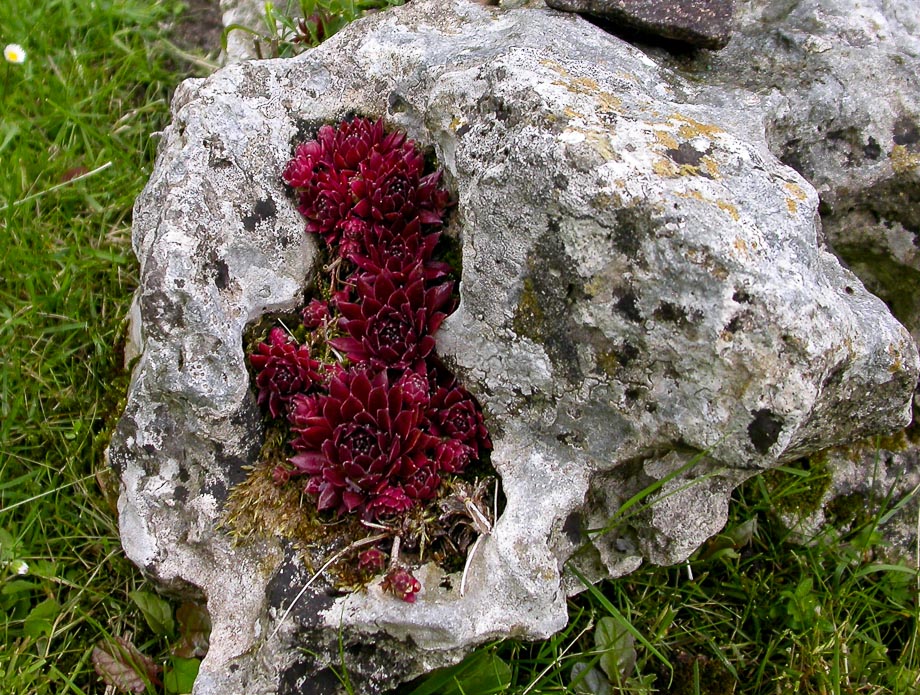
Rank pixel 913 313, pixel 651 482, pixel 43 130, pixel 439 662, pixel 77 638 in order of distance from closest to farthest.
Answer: pixel 439 662
pixel 651 482
pixel 77 638
pixel 913 313
pixel 43 130

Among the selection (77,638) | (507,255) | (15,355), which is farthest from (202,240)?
(77,638)

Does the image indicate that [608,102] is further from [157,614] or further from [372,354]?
[157,614]

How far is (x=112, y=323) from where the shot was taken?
5.22 m

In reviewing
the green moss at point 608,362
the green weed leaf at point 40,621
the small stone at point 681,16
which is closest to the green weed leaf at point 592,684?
the green moss at point 608,362

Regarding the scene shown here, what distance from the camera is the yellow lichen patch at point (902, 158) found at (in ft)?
14.1

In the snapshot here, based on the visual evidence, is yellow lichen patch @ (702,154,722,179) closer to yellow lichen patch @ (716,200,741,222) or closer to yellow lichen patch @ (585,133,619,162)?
yellow lichen patch @ (716,200,741,222)

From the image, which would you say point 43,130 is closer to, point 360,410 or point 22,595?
point 22,595

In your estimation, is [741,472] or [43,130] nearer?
[741,472]

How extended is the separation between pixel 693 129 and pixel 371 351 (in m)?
1.75

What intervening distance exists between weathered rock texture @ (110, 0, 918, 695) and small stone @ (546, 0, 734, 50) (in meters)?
0.17

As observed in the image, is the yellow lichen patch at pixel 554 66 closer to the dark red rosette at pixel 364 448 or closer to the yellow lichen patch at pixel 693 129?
the yellow lichen patch at pixel 693 129

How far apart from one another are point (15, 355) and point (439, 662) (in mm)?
3247

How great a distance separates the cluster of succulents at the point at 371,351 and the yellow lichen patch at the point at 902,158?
2382mm

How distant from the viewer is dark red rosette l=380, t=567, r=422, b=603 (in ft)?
11.3
